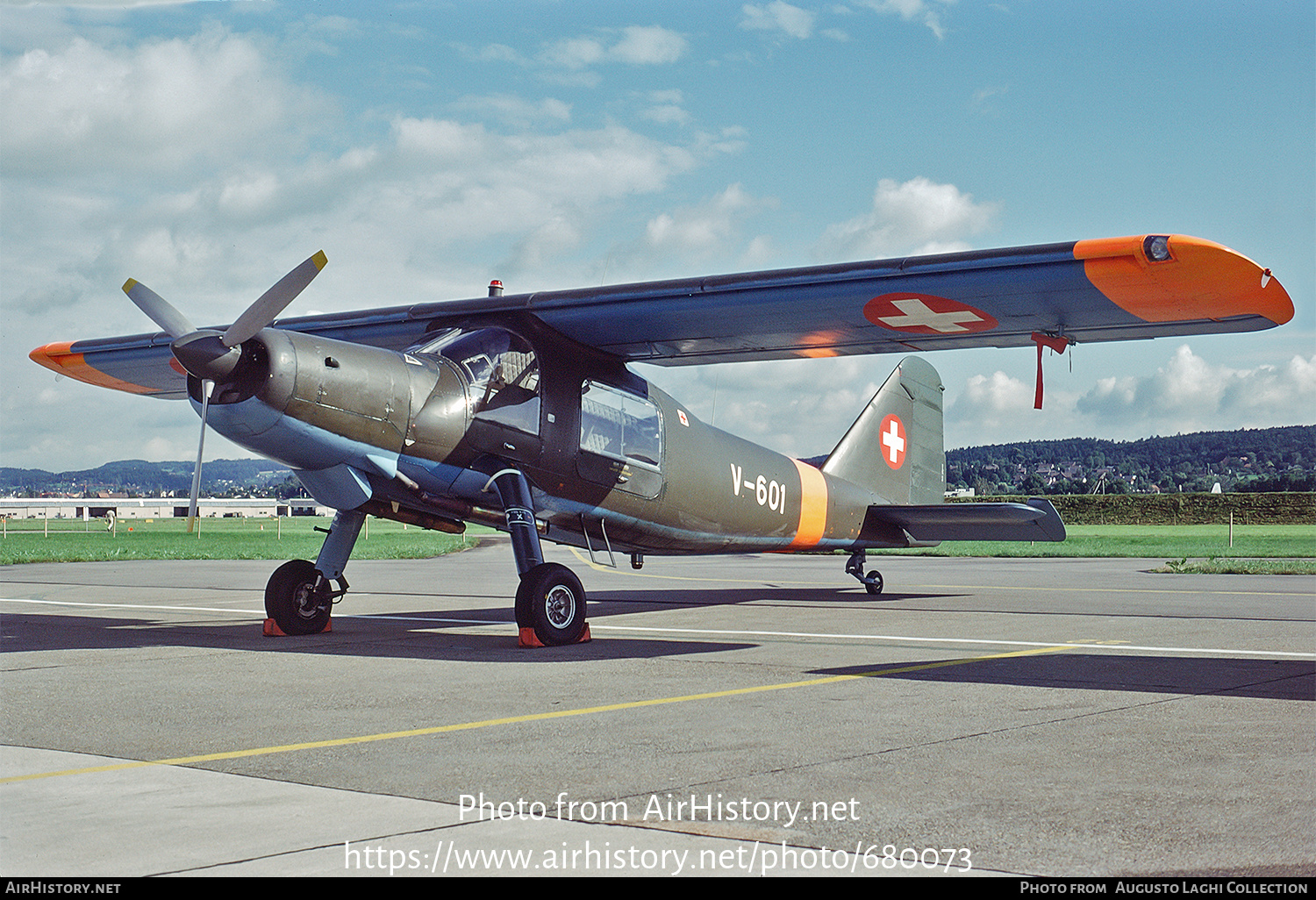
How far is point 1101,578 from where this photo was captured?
2267 cm

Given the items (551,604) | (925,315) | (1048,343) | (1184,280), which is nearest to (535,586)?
(551,604)

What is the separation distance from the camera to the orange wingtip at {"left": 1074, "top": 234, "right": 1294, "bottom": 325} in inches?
365

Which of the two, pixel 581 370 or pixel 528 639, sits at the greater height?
pixel 581 370

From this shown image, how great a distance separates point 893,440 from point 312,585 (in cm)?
1053

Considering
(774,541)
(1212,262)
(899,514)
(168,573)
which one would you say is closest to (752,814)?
(1212,262)

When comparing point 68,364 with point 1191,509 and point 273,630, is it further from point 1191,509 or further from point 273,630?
point 1191,509

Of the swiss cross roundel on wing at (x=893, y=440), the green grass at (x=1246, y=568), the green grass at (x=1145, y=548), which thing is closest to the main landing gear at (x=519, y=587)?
the swiss cross roundel on wing at (x=893, y=440)

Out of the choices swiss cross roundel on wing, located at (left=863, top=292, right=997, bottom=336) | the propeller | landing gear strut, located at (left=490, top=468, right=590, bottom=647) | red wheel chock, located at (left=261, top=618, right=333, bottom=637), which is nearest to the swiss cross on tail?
swiss cross roundel on wing, located at (left=863, top=292, right=997, bottom=336)

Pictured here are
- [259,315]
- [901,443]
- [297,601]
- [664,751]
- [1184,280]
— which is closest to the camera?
[664,751]

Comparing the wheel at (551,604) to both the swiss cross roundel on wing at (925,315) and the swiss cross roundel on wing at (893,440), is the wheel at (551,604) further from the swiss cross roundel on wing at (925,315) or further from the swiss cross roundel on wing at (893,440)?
the swiss cross roundel on wing at (893,440)

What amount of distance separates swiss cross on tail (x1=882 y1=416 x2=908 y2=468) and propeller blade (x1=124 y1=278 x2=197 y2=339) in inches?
463

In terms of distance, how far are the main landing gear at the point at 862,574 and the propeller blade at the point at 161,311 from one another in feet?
36.6

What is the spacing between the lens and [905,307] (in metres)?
11.5

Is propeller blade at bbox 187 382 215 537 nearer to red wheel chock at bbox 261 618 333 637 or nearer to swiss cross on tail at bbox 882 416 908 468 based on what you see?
red wheel chock at bbox 261 618 333 637
